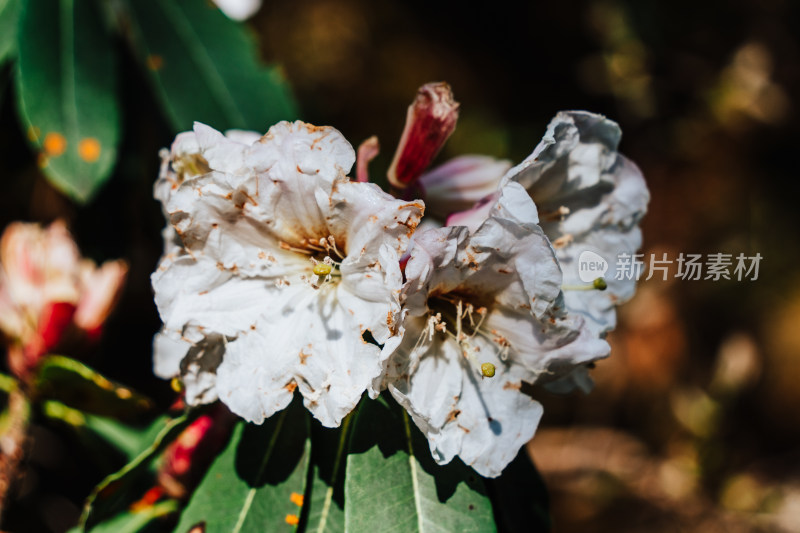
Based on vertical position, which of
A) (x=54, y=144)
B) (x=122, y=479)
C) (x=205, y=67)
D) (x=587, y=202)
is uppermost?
(x=587, y=202)

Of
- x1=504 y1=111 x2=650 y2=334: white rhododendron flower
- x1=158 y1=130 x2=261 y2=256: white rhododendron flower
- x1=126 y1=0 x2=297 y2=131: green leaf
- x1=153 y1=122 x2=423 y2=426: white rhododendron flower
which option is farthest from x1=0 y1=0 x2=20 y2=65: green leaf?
x1=504 y1=111 x2=650 y2=334: white rhododendron flower

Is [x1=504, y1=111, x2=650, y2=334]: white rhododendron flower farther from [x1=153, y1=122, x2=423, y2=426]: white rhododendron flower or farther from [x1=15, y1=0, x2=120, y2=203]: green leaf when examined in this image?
[x1=15, y1=0, x2=120, y2=203]: green leaf

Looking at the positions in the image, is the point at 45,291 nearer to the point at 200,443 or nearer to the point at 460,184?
the point at 200,443

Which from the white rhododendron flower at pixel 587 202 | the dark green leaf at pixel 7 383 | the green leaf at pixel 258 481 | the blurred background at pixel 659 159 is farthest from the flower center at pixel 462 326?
the blurred background at pixel 659 159

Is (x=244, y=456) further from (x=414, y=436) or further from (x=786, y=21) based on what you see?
(x=786, y=21)

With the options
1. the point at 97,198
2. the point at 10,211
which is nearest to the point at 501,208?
the point at 97,198

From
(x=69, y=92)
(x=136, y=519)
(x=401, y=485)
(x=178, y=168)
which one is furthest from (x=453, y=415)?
(x=69, y=92)
